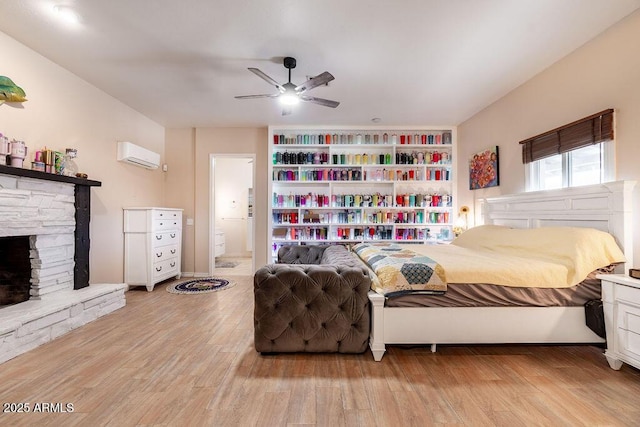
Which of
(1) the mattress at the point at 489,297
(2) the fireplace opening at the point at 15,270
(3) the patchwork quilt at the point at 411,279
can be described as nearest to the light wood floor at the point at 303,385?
(1) the mattress at the point at 489,297

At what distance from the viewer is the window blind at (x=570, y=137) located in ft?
8.27

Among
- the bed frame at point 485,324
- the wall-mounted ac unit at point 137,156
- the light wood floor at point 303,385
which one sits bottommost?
the light wood floor at point 303,385

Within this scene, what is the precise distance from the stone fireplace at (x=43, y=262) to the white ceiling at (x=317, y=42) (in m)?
1.28

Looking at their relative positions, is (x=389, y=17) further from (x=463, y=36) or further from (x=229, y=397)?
(x=229, y=397)

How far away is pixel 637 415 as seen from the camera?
1.60m

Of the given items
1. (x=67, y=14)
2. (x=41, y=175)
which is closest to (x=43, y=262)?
(x=41, y=175)

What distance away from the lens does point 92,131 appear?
367cm

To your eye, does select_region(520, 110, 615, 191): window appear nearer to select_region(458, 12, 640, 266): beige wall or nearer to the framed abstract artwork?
select_region(458, 12, 640, 266): beige wall

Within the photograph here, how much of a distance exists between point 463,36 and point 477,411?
2872 mm

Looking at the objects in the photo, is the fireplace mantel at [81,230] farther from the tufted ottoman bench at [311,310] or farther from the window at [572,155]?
the window at [572,155]

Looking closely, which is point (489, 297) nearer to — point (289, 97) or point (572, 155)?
point (572, 155)

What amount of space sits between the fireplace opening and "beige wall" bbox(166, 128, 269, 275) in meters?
2.58

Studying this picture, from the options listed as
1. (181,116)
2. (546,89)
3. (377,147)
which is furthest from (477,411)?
(181,116)

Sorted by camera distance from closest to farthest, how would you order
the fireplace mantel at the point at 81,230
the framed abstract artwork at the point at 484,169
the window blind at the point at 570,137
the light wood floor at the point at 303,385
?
the light wood floor at the point at 303,385 < the window blind at the point at 570,137 < the fireplace mantel at the point at 81,230 < the framed abstract artwork at the point at 484,169
